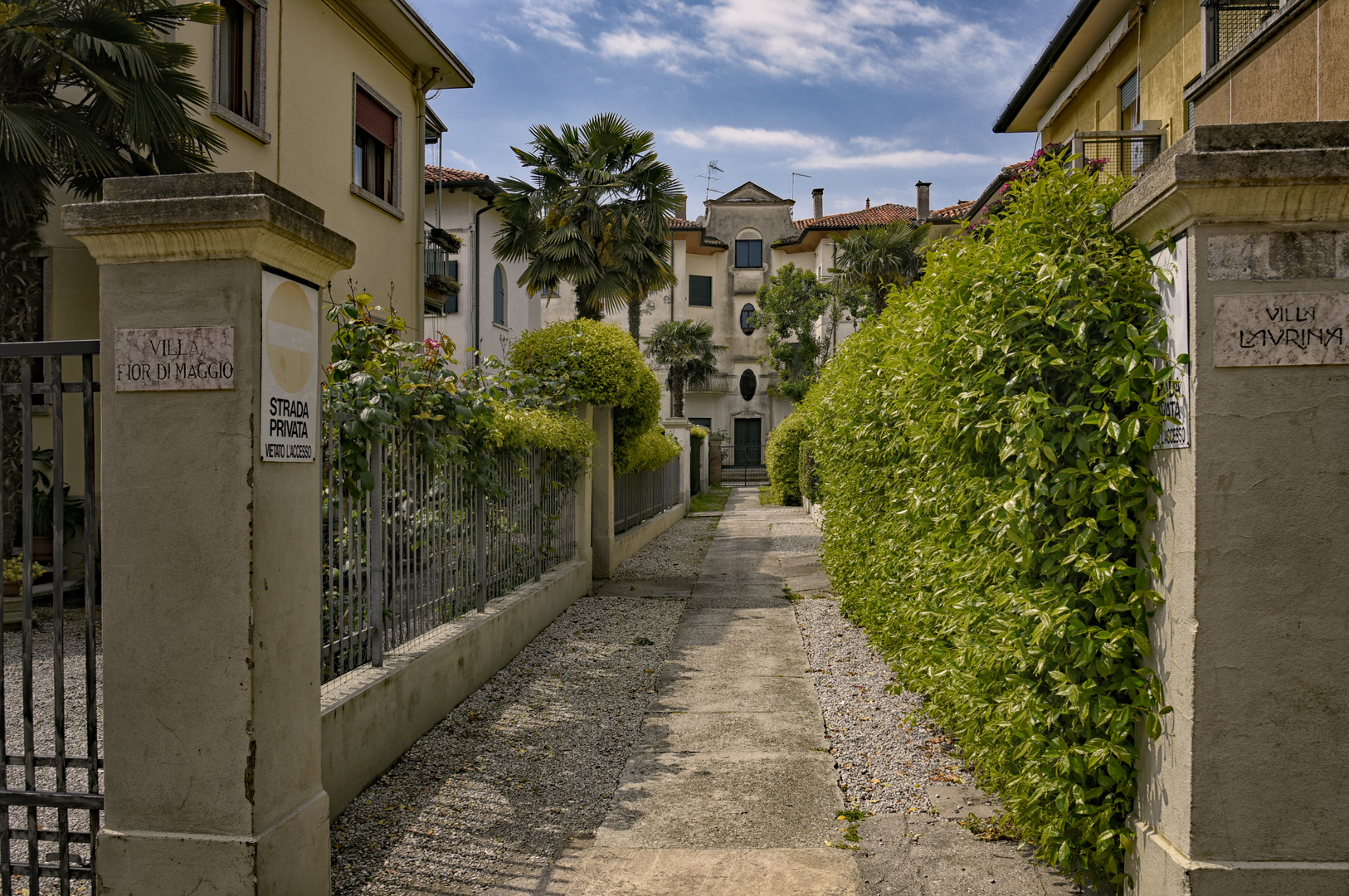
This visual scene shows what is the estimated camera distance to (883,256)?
3100 centimetres

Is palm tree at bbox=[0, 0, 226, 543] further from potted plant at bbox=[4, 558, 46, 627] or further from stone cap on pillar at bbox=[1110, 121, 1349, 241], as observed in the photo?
stone cap on pillar at bbox=[1110, 121, 1349, 241]

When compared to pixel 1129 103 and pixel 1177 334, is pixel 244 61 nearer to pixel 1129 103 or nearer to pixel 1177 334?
pixel 1177 334

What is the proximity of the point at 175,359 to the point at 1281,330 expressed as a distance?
3463 millimetres

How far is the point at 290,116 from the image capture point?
11336 millimetres

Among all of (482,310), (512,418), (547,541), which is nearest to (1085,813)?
(512,418)

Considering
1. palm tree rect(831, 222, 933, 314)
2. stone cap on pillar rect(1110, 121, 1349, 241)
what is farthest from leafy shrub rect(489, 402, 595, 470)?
palm tree rect(831, 222, 933, 314)

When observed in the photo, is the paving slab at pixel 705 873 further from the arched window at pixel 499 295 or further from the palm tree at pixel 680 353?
the palm tree at pixel 680 353

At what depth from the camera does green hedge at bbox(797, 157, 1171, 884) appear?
9.39 ft

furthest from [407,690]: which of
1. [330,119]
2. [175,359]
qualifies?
[330,119]

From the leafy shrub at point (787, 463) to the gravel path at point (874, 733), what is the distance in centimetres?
1538

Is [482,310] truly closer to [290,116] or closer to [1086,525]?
[290,116]

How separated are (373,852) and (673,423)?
723 inches

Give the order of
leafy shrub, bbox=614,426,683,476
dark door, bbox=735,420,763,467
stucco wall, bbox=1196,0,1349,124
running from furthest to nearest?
dark door, bbox=735,420,763,467
leafy shrub, bbox=614,426,683,476
stucco wall, bbox=1196,0,1349,124

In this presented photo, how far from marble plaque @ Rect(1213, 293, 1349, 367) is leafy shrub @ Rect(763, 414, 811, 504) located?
19336 millimetres
